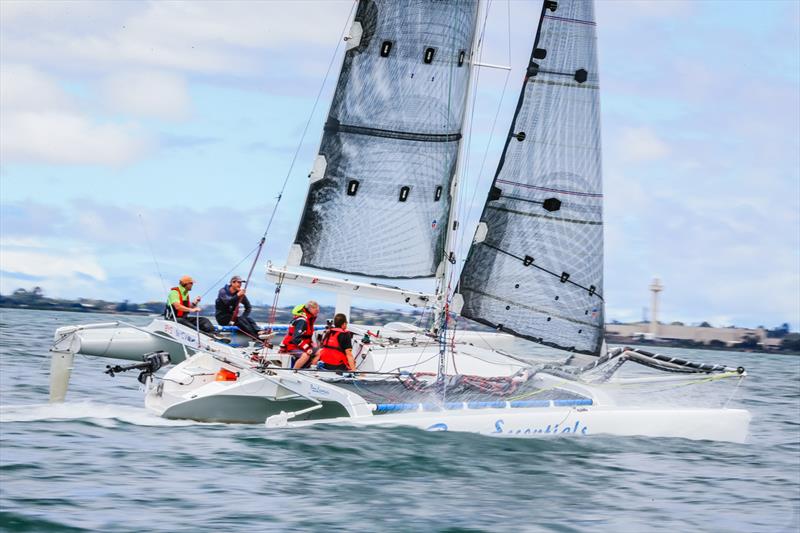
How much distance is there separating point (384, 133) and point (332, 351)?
4588 millimetres

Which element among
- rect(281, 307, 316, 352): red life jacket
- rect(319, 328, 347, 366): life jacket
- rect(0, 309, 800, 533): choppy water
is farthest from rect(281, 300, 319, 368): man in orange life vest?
rect(0, 309, 800, 533): choppy water

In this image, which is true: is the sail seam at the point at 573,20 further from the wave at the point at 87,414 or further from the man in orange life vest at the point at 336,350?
the wave at the point at 87,414

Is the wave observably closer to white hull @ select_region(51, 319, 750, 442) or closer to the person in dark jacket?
white hull @ select_region(51, 319, 750, 442)

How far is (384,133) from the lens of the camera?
17078 millimetres

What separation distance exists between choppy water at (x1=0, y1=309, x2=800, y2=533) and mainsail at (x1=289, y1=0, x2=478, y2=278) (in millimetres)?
4537

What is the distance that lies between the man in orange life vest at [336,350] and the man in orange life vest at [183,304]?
227cm

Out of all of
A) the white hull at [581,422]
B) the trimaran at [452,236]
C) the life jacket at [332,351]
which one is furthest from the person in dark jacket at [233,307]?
the white hull at [581,422]

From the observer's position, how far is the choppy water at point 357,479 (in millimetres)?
8797

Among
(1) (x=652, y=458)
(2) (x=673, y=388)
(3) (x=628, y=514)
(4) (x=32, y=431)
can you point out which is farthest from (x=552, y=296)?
(4) (x=32, y=431)

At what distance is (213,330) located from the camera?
15.8 meters

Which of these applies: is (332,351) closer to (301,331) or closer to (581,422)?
(301,331)

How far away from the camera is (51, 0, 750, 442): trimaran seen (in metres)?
14.4

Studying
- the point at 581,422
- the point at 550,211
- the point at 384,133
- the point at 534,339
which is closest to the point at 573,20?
the point at 550,211

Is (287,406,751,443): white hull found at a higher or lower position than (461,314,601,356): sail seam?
lower
